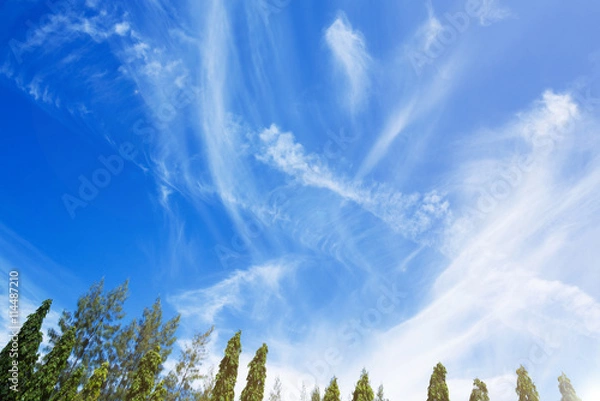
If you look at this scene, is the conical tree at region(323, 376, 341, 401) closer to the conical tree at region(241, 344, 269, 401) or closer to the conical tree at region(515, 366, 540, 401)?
the conical tree at region(241, 344, 269, 401)

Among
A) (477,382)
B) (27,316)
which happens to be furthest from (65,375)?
(477,382)

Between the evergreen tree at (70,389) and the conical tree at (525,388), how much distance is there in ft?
151

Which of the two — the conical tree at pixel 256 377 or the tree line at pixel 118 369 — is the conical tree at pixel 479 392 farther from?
the conical tree at pixel 256 377

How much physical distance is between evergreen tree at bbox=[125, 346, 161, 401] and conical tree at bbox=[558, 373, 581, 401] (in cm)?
4506

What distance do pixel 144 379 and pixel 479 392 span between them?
114 feet

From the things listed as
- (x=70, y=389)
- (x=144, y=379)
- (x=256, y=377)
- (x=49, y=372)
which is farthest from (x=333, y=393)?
(x=49, y=372)

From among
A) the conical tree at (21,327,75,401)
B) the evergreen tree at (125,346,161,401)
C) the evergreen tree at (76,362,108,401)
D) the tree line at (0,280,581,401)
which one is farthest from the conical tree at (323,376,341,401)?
the conical tree at (21,327,75,401)

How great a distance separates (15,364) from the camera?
108 ft

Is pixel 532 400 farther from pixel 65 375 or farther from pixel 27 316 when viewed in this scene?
pixel 27 316

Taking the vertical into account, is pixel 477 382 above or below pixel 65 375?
above

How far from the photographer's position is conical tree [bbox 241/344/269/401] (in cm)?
3866

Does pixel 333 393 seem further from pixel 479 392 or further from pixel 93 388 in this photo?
pixel 93 388

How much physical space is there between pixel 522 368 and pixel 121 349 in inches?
1833

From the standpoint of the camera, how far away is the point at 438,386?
37.2 m
